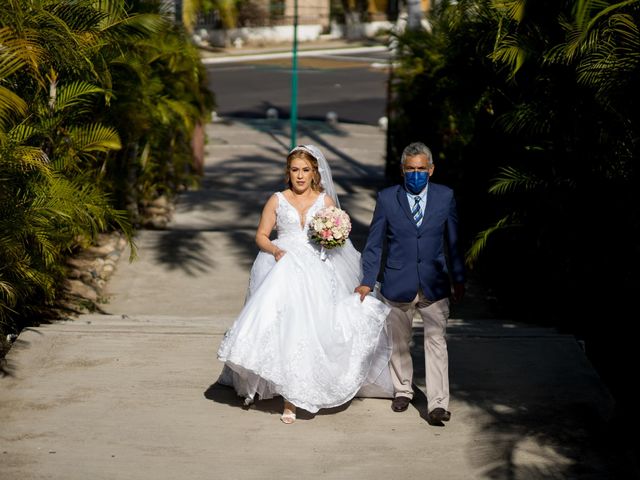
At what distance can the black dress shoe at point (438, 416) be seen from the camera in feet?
24.0

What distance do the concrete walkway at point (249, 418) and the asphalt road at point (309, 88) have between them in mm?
17981

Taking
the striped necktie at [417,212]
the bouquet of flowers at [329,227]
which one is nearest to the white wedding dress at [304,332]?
the bouquet of flowers at [329,227]

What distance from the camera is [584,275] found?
941cm

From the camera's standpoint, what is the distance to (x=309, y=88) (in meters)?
35.5

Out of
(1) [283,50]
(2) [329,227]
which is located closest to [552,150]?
(2) [329,227]

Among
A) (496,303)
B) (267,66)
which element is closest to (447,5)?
(496,303)

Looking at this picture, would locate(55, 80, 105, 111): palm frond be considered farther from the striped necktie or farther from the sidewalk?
the sidewalk

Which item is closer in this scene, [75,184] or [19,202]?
[19,202]

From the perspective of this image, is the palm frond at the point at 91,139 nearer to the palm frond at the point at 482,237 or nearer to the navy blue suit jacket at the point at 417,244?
the palm frond at the point at 482,237

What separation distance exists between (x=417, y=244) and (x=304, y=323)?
2.96 feet

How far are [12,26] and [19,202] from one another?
128 cm

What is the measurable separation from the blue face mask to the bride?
2.59 feet

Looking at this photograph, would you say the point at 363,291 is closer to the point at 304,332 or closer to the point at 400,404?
the point at 304,332

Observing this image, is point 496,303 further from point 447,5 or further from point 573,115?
point 447,5
